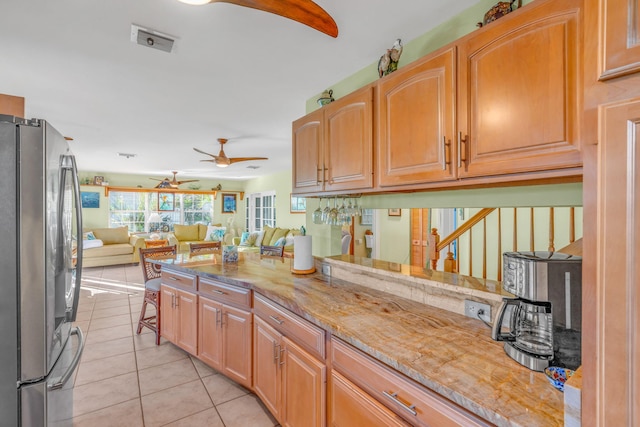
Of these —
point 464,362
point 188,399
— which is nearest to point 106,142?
point 188,399

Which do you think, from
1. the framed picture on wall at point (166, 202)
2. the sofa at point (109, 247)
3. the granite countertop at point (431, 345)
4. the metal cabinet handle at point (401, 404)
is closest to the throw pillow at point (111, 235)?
the sofa at point (109, 247)

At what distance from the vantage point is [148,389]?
226cm

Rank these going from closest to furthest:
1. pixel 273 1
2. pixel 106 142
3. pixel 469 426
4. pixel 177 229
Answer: pixel 469 426 → pixel 273 1 → pixel 106 142 → pixel 177 229

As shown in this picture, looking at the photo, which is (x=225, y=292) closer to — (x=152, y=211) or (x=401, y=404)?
(x=401, y=404)

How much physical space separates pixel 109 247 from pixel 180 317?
5.46 meters

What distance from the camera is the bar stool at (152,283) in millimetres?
3008

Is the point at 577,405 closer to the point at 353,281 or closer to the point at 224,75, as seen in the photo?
the point at 353,281

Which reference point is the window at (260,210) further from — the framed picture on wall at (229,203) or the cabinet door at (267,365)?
the cabinet door at (267,365)

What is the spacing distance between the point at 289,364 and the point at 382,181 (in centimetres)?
114

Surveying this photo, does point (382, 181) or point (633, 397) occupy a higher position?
point (382, 181)

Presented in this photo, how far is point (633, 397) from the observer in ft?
1.79

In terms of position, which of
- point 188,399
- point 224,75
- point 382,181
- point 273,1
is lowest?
point 188,399

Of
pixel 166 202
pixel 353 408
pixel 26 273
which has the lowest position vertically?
pixel 353 408

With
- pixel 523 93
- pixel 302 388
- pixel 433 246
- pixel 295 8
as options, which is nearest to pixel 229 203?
pixel 433 246
